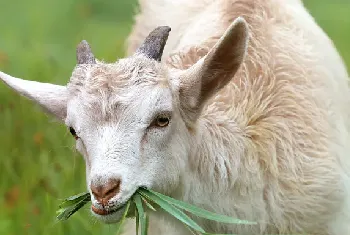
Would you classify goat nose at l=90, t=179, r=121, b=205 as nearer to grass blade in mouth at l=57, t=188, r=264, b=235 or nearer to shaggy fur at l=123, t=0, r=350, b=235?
grass blade in mouth at l=57, t=188, r=264, b=235

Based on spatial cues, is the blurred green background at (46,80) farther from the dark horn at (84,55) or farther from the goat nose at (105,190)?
the goat nose at (105,190)

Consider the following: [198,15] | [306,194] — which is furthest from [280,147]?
[198,15]

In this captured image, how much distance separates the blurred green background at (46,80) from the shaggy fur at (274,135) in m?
0.82

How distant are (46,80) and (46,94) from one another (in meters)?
5.14

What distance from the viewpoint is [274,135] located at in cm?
630

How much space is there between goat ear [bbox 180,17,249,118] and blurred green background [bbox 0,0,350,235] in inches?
35.2

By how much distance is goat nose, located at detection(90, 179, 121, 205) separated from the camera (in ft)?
16.9

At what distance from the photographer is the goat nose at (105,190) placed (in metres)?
5.14

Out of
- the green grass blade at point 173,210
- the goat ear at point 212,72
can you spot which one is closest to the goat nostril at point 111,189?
the green grass blade at point 173,210

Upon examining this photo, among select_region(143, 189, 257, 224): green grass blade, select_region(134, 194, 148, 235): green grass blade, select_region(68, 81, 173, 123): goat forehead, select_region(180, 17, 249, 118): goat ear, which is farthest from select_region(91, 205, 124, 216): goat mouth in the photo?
select_region(180, 17, 249, 118): goat ear

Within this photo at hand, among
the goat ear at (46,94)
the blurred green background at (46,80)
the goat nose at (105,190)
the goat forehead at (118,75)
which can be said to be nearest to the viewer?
the goat nose at (105,190)

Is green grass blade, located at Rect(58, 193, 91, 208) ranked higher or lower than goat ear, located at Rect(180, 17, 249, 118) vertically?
lower

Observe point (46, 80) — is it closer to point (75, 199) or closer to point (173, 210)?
point (75, 199)

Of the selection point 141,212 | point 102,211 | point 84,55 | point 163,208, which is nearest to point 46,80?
point 84,55
